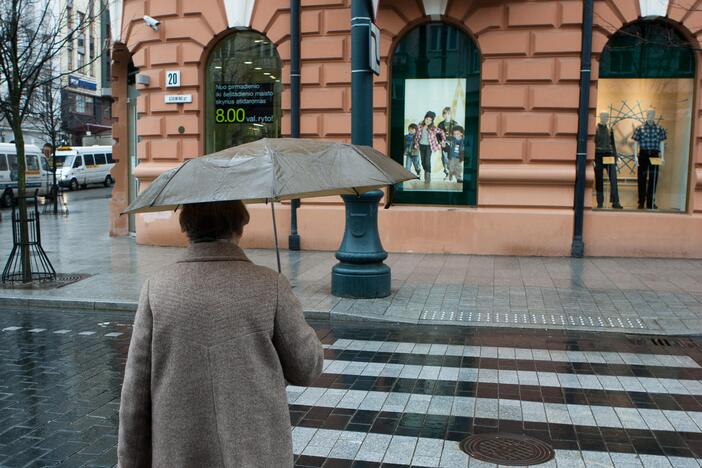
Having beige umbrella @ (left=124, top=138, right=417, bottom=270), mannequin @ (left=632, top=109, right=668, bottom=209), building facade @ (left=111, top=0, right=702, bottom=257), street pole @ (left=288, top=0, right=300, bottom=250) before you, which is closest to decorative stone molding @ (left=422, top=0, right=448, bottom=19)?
building facade @ (left=111, top=0, right=702, bottom=257)

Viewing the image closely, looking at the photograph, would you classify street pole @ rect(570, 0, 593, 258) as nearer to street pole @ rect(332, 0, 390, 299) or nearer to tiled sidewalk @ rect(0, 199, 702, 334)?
tiled sidewalk @ rect(0, 199, 702, 334)

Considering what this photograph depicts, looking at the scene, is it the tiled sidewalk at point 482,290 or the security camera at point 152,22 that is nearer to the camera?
the tiled sidewalk at point 482,290

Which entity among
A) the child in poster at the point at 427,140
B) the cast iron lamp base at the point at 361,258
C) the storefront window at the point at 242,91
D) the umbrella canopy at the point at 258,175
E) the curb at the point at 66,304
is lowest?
the curb at the point at 66,304

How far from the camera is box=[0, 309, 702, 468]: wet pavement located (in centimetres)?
476

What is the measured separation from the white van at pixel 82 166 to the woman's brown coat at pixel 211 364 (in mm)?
40171

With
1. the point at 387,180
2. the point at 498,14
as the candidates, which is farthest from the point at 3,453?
the point at 498,14

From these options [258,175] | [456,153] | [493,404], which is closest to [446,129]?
[456,153]

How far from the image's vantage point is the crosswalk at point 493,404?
4.72m

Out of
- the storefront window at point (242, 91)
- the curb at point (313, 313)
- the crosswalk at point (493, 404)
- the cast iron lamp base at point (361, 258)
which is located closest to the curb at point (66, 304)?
the curb at point (313, 313)

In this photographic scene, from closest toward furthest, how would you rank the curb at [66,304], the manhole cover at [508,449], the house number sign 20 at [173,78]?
the manhole cover at [508,449] → the curb at [66,304] → the house number sign 20 at [173,78]

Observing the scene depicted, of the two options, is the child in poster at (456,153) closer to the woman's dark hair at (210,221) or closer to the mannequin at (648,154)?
the mannequin at (648,154)

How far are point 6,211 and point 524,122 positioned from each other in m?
21.5

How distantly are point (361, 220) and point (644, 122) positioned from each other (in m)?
6.90

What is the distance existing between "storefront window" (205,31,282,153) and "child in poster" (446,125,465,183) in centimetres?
338
